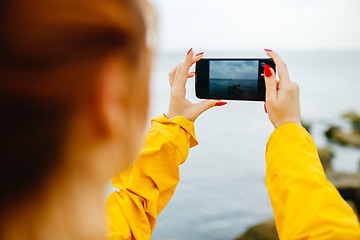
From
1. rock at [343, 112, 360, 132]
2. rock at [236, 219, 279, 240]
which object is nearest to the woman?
rock at [236, 219, 279, 240]

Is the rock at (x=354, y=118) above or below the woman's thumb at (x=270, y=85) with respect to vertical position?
below

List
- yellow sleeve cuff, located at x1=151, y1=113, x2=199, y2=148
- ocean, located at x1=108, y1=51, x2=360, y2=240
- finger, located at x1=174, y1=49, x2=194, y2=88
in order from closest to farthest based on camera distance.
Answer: yellow sleeve cuff, located at x1=151, y1=113, x2=199, y2=148, finger, located at x1=174, y1=49, x2=194, y2=88, ocean, located at x1=108, y1=51, x2=360, y2=240

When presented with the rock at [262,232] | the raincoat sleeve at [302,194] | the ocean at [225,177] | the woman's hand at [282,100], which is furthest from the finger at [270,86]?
the rock at [262,232]

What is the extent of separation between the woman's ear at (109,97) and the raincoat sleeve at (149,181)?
1.83 ft

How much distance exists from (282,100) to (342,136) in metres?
8.49

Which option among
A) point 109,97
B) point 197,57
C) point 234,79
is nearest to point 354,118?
point 234,79

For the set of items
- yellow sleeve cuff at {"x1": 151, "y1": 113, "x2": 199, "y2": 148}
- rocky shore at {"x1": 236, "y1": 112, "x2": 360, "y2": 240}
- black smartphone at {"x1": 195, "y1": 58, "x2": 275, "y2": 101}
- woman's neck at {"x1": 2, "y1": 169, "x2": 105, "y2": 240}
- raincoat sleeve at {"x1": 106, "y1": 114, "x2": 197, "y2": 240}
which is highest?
black smartphone at {"x1": 195, "y1": 58, "x2": 275, "y2": 101}

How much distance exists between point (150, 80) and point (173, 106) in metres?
0.66

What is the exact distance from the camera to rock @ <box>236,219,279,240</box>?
10.9 feet

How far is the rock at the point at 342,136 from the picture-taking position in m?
8.15

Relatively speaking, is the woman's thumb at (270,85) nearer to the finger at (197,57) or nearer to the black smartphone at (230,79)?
the black smartphone at (230,79)

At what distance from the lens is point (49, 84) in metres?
0.40

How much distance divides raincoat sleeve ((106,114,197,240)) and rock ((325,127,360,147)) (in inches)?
325

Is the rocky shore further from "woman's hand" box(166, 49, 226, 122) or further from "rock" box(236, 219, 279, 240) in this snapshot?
"woman's hand" box(166, 49, 226, 122)
